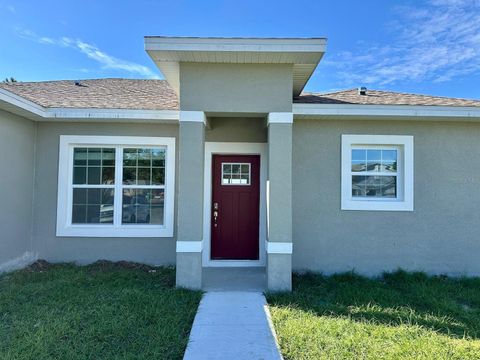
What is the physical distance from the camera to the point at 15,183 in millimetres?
6324

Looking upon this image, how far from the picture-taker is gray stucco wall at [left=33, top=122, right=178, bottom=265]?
6.89 metres

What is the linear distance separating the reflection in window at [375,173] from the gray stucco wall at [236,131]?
2.13 metres

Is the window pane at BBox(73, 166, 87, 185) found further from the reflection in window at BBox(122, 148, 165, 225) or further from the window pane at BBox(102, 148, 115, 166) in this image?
the reflection in window at BBox(122, 148, 165, 225)

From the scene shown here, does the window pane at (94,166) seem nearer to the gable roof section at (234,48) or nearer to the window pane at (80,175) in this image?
the window pane at (80,175)

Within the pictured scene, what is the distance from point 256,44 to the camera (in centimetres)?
512

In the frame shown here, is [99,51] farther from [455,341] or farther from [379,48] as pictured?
[455,341]

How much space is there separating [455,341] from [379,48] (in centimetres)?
1328

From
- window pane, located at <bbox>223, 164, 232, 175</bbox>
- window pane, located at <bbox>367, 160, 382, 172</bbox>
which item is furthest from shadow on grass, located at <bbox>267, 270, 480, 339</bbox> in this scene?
window pane, located at <bbox>223, 164, 232, 175</bbox>

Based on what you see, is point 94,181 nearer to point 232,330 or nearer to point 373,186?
point 232,330

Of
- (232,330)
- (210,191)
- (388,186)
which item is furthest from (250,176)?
(232,330)

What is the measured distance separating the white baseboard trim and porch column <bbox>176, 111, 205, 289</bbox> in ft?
11.6

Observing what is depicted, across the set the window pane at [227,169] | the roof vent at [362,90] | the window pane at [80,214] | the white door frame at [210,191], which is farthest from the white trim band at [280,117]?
the window pane at [80,214]

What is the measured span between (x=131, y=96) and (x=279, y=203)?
4.94 meters

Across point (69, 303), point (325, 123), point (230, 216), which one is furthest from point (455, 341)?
point (69, 303)
